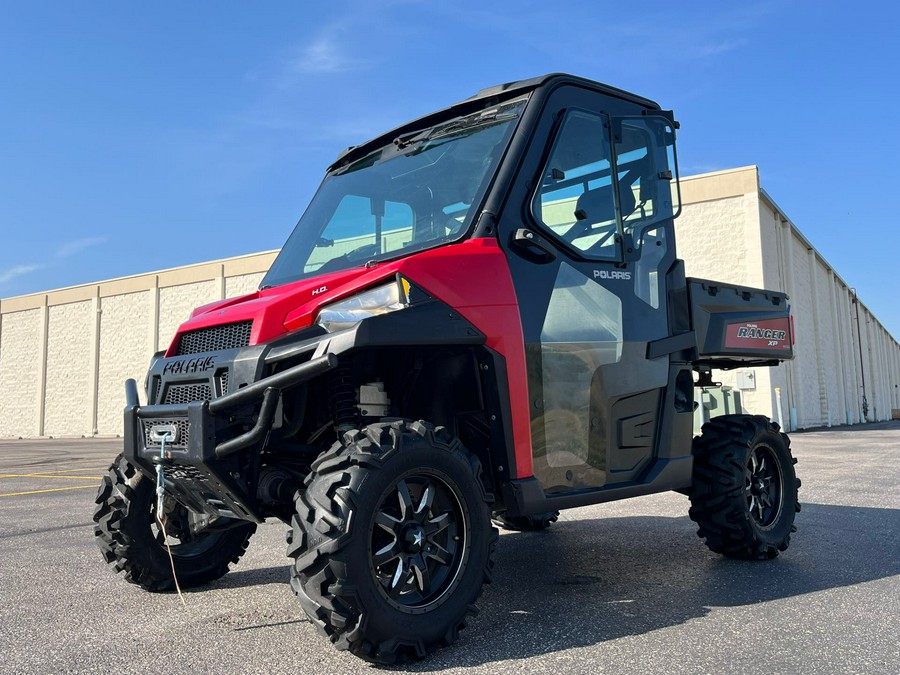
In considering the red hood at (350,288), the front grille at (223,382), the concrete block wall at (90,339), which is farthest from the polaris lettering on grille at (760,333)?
the concrete block wall at (90,339)

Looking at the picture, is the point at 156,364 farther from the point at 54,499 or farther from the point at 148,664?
the point at 54,499

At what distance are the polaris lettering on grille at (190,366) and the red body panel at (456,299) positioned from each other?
0.67ft

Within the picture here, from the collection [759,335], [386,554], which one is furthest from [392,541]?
[759,335]

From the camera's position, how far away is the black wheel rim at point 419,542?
3.21 meters

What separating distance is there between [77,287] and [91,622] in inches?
1794

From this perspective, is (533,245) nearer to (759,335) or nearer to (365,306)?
(365,306)

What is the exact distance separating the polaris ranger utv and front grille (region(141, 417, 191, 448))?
11 mm

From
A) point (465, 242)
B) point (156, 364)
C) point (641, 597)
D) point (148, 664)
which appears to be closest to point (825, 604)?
point (641, 597)

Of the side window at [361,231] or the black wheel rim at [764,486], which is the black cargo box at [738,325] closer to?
the black wheel rim at [764,486]

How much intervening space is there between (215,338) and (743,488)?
11.3ft

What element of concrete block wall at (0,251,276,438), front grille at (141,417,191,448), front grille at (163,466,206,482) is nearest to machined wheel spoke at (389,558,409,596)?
front grille at (163,466,206,482)

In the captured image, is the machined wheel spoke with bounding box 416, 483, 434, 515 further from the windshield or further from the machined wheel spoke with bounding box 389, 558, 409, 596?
the windshield

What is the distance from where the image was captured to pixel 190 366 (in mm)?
3715

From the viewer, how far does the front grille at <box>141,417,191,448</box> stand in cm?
345
